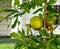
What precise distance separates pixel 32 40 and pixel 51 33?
93 mm

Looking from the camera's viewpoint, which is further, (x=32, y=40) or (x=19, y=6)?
(x=19, y=6)

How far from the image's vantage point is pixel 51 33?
1277mm

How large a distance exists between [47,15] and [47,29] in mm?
75

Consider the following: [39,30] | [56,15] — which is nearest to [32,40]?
[39,30]

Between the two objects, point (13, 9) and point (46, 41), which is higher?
point (13, 9)

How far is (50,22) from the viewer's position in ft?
4.10

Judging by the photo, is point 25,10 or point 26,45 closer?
point 26,45

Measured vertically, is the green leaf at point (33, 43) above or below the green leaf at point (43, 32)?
below

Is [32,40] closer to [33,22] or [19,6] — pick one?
[33,22]

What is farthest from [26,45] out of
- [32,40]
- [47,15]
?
[47,15]

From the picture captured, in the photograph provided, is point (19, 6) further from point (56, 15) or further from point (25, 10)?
point (56, 15)

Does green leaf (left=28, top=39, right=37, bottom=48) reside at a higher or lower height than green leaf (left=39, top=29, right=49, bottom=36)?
lower

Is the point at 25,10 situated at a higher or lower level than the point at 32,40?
higher

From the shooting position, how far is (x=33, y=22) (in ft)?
4.11
